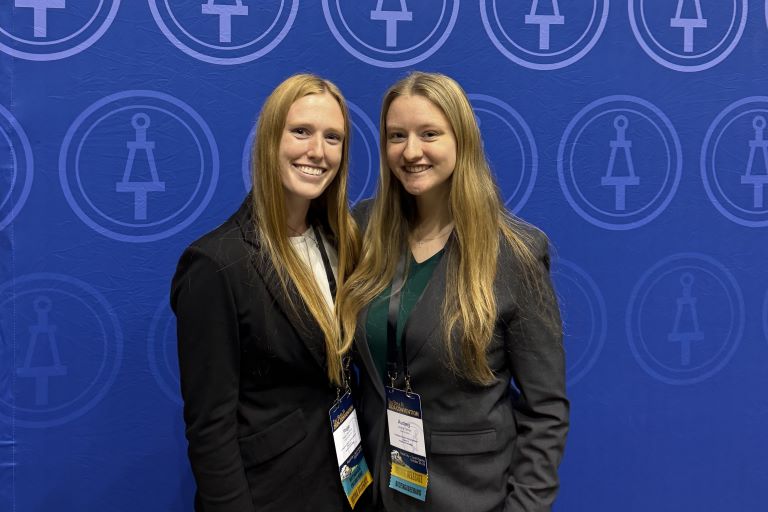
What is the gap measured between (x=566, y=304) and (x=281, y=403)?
1.18 meters

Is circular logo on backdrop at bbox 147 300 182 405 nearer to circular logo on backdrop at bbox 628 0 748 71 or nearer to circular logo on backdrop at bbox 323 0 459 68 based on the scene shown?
circular logo on backdrop at bbox 323 0 459 68

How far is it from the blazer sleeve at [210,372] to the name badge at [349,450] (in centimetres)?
25

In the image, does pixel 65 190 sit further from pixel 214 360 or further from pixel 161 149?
pixel 214 360

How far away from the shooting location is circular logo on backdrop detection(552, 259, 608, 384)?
216cm

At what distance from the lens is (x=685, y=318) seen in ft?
7.37

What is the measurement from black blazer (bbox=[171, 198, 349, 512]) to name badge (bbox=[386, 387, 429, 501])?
0.16 m

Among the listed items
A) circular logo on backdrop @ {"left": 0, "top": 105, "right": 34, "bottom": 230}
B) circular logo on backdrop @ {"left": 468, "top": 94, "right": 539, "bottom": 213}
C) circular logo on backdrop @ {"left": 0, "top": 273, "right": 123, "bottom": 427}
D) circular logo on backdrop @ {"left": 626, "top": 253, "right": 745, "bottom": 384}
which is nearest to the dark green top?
circular logo on backdrop @ {"left": 468, "top": 94, "right": 539, "bottom": 213}

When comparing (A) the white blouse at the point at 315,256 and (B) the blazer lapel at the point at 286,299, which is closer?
(B) the blazer lapel at the point at 286,299

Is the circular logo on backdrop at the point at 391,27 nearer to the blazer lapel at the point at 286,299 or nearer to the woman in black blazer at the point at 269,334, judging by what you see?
the woman in black blazer at the point at 269,334

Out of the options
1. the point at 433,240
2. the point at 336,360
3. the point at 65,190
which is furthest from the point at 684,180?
the point at 65,190

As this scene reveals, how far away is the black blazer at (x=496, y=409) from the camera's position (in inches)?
55.5

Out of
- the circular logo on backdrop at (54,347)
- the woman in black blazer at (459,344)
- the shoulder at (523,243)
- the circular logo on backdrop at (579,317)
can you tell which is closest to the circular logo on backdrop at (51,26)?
the circular logo on backdrop at (54,347)

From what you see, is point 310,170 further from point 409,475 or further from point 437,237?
point 409,475

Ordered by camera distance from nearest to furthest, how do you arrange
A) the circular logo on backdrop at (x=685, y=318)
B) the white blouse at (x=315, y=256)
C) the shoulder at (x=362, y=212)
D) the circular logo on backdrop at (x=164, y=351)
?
1. the white blouse at (x=315, y=256)
2. the shoulder at (x=362, y=212)
3. the circular logo on backdrop at (x=164, y=351)
4. the circular logo on backdrop at (x=685, y=318)
